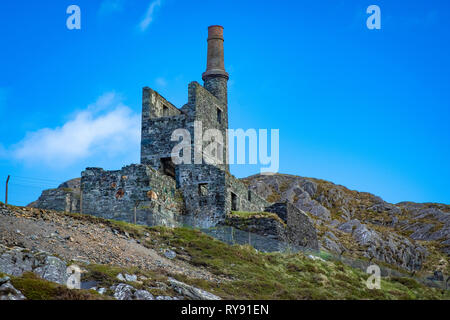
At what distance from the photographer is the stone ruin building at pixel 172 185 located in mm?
35812

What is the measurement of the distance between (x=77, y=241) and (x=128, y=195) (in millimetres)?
10819

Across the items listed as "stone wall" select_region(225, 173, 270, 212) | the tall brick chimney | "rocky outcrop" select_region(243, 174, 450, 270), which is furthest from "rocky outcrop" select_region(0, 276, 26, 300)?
"rocky outcrop" select_region(243, 174, 450, 270)

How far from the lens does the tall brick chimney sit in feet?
157

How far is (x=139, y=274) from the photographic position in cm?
2202

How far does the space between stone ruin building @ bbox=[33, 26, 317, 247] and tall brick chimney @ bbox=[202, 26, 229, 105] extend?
0.08 meters

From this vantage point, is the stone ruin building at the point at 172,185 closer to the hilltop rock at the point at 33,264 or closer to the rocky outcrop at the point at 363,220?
the hilltop rock at the point at 33,264


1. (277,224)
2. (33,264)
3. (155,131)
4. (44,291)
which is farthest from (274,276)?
(155,131)

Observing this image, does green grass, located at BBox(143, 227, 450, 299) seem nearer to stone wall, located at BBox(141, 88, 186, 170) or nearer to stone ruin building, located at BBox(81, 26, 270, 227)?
stone ruin building, located at BBox(81, 26, 270, 227)

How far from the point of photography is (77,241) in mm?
25047

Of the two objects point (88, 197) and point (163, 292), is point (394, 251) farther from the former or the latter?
point (163, 292)

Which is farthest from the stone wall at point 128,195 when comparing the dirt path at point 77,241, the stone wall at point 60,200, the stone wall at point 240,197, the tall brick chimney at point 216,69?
the tall brick chimney at point 216,69
